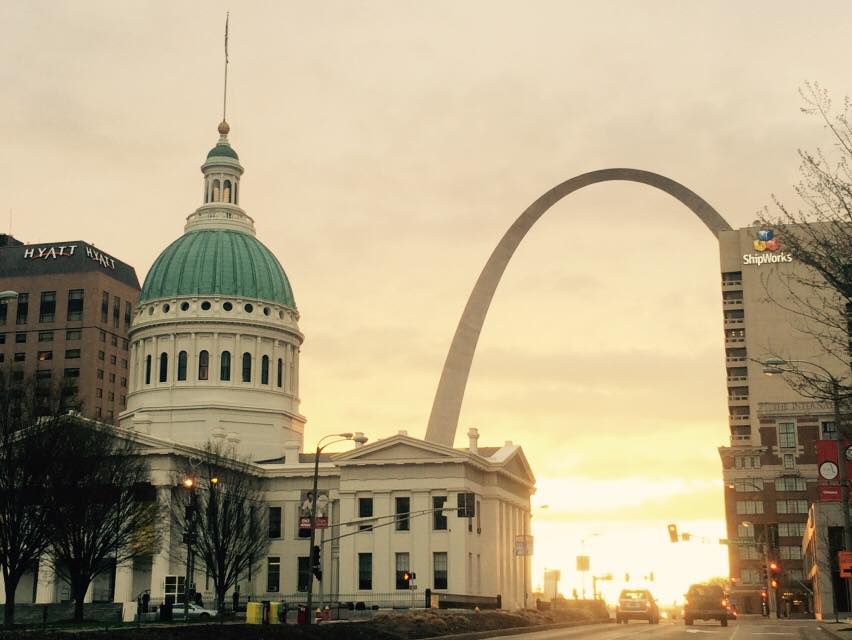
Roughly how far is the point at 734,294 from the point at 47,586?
112 meters

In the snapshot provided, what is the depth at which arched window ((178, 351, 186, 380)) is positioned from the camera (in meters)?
130

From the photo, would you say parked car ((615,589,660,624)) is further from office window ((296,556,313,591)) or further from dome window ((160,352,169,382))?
dome window ((160,352,169,382))

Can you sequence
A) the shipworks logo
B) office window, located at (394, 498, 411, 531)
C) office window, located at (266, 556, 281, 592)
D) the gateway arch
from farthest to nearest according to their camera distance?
the shipworks logo < office window, located at (266, 556, 281, 592) < the gateway arch < office window, located at (394, 498, 411, 531)

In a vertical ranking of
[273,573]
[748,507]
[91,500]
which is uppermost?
[748,507]

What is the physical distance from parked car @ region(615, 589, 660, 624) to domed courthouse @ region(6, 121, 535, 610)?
60.8ft

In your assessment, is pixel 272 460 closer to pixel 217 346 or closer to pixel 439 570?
pixel 217 346

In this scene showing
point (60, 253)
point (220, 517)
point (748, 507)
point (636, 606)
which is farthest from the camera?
point (60, 253)

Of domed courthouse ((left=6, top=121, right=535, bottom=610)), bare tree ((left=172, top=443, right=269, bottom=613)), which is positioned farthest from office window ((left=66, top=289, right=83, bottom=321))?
bare tree ((left=172, top=443, right=269, bottom=613))

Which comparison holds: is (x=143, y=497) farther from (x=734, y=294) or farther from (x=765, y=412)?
(x=734, y=294)

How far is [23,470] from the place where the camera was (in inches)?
2630

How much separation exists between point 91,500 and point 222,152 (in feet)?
261

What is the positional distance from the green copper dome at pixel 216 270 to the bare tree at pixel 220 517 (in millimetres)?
27865

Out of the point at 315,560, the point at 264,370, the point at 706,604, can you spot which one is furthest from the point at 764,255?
the point at 315,560

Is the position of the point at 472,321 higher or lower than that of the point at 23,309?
lower
